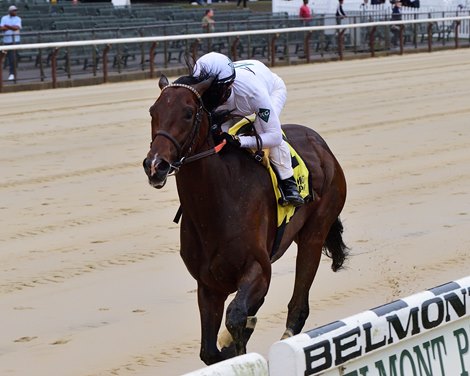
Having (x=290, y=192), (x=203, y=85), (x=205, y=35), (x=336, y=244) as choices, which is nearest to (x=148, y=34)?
(x=205, y=35)

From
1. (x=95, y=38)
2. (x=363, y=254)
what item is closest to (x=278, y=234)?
(x=363, y=254)

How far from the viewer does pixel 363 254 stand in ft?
25.8

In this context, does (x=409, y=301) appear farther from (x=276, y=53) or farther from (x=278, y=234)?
(x=276, y=53)

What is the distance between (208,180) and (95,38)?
588 inches

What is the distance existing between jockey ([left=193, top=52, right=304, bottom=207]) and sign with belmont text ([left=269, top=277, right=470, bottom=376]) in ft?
3.99

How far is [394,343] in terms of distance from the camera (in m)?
3.89

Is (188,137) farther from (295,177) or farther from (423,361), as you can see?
(423,361)

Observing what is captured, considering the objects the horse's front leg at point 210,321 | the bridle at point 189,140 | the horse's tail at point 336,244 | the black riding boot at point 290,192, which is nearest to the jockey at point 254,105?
the black riding boot at point 290,192

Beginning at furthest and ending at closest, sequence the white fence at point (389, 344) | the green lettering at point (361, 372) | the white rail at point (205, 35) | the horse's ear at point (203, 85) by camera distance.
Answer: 1. the white rail at point (205, 35)
2. the horse's ear at point (203, 85)
3. the green lettering at point (361, 372)
4. the white fence at point (389, 344)

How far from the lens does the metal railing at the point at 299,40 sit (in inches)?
742

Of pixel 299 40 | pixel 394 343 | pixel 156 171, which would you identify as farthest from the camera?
pixel 299 40

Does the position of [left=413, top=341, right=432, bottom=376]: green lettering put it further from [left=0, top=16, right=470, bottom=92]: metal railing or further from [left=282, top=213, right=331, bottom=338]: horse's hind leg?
[left=0, top=16, right=470, bottom=92]: metal railing

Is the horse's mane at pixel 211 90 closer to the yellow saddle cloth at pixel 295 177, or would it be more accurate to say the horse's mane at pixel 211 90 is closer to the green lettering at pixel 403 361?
the yellow saddle cloth at pixel 295 177

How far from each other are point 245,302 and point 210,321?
223mm
